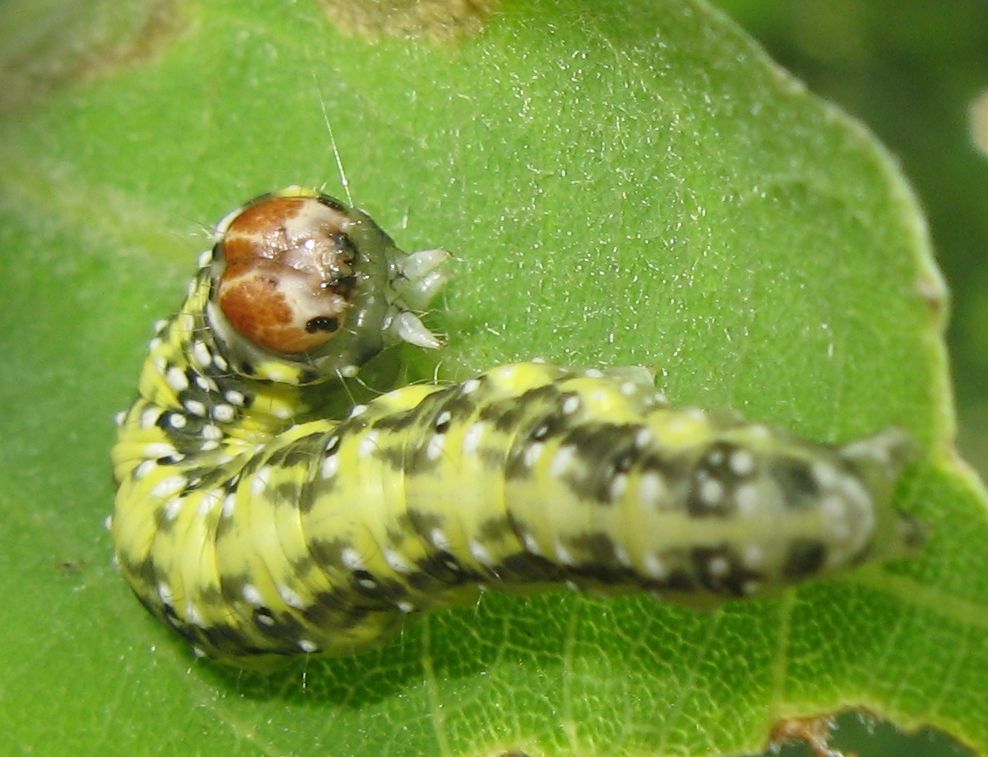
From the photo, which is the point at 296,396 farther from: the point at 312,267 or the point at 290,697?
the point at 290,697

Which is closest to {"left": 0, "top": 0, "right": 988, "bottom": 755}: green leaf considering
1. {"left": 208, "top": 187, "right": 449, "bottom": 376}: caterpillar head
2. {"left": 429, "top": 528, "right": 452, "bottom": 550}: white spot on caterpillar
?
{"left": 208, "top": 187, "right": 449, "bottom": 376}: caterpillar head

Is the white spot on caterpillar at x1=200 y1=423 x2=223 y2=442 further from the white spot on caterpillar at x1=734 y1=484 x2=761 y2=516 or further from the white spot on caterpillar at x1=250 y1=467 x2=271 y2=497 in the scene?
the white spot on caterpillar at x1=734 y1=484 x2=761 y2=516

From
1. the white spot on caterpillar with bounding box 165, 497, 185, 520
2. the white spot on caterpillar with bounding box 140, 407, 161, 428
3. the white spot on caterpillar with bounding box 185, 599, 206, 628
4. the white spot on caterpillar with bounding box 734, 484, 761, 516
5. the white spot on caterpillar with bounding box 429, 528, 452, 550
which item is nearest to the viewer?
the white spot on caterpillar with bounding box 734, 484, 761, 516

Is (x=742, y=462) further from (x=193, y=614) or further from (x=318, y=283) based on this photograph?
(x=193, y=614)

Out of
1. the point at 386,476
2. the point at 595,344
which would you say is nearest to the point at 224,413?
the point at 386,476

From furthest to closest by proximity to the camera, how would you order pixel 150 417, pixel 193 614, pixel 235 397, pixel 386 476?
pixel 150 417 → pixel 235 397 → pixel 193 614 → pixel 386 476

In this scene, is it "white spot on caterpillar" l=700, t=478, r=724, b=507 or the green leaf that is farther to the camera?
the green leaf

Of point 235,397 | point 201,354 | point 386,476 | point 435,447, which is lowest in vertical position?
point 235,397
